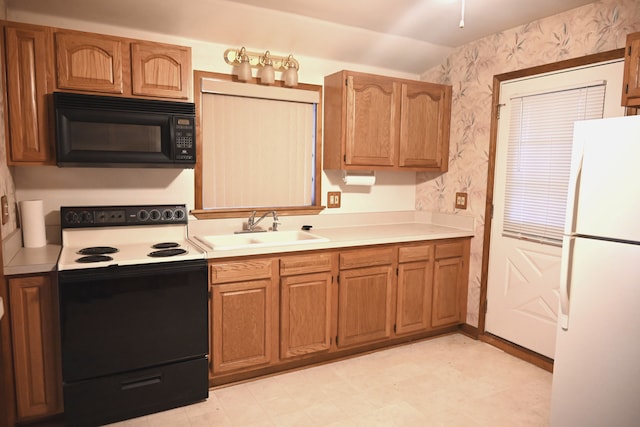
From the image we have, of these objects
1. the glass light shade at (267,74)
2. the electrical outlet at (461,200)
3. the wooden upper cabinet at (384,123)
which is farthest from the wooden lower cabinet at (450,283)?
the glass light shade at (267,74)

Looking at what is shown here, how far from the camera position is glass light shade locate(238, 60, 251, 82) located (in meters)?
2.89

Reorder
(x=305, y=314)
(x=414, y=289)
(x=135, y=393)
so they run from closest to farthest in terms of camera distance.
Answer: (x=135, y=393), (x=305, y=314), (x=414, y=289)

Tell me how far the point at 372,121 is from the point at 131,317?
2170mm

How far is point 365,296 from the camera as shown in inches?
119

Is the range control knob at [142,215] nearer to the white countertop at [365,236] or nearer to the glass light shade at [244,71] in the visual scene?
the white countertop at [365,236]

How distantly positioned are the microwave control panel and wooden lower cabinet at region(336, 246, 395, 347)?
121cm

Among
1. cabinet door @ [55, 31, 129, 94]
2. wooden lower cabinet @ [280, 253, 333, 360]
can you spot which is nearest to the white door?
wooden lower cabinet @ [280, 253, 333, 360]

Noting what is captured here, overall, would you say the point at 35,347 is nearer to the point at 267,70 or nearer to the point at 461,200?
the point at 267,70

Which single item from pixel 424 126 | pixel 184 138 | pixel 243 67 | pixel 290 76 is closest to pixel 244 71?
pixel 243 67

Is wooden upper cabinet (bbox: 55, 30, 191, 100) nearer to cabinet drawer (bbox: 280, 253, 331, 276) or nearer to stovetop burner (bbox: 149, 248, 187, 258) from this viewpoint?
stovetop burner (bbox: 149, 248, 187, 258)

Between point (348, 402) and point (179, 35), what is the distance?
2.58 meters

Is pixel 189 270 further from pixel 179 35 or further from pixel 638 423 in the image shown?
pixel 638 423

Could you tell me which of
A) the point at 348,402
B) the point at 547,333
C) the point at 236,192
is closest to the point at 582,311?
the point at 547,333

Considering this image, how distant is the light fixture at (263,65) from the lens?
2914 mm
